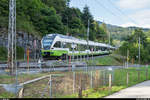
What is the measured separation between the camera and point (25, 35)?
39.7 metres

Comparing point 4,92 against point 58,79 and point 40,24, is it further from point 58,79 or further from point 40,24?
point 40,24

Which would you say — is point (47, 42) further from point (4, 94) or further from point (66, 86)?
point (4, 94)

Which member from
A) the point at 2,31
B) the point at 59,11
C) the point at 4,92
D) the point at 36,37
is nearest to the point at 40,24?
the point at 36,37

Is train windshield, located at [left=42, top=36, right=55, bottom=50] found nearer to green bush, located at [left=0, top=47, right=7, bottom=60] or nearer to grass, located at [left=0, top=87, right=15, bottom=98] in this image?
green bush, located at [left=0, top=47, right=7, bottom=60]

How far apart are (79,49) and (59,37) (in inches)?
316

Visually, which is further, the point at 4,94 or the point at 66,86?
the point at 66,86

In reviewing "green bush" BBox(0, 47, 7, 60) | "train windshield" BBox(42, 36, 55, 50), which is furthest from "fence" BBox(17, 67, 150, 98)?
"green bush" BBox(0, 47, 7, 60)

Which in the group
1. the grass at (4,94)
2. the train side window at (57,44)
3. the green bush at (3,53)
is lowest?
the grass at (4,94)

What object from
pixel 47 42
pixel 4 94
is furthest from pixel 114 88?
pixel 47 42

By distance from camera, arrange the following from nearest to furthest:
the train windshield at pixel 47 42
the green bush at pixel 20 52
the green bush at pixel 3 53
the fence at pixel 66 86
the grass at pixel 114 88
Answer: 1. the grass at pixel 114 88
2. the fence at pixel 66 86
3. the train windshield at pixel 47 42
4. the green bush at pixel 3 53
5. the green bush at pixel 20 52

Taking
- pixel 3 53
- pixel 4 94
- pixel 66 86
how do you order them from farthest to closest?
pixel 3 53, pixel 66 86, pixel 4 94

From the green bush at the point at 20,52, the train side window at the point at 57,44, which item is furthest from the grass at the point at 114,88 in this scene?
the green bush at the point at 20,52

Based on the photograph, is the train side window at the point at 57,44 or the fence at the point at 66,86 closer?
the fence at the point at 66,86

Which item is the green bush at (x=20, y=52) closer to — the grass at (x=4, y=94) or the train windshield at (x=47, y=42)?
the train windshield at (x=47, y=42)
